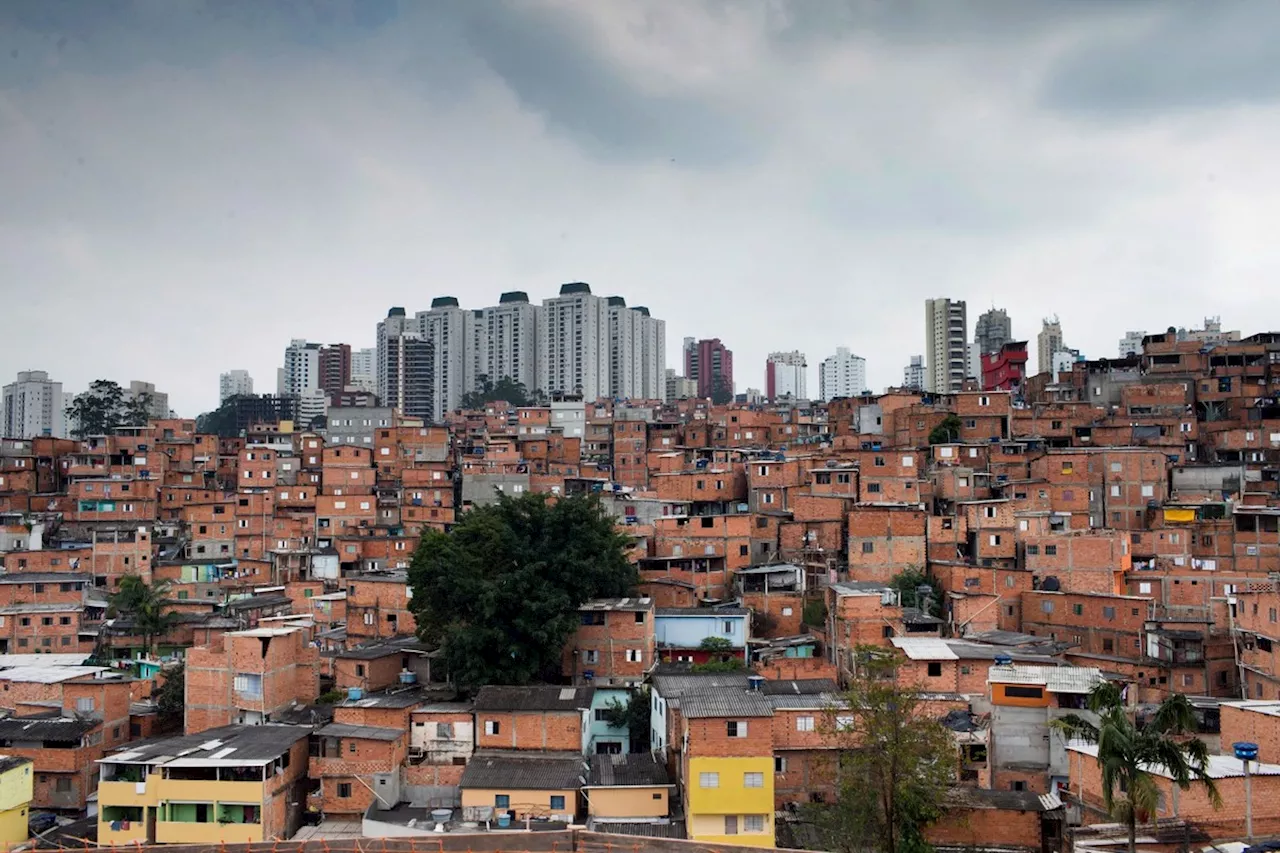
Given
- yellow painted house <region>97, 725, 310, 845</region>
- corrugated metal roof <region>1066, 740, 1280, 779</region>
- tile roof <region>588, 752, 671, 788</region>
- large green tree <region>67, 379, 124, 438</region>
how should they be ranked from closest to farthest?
corrugated metal roof <region>1066, 740, 1280, 779</region>, tile roof <region>588, 752, 671, 788</region>, yellow painted house <region>97, 725, 310, 845</region>, large green tree <region>67, 379, 124, 438</region>

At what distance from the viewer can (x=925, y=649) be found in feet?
80.8

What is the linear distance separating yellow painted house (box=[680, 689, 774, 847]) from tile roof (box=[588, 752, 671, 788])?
5.46 feet

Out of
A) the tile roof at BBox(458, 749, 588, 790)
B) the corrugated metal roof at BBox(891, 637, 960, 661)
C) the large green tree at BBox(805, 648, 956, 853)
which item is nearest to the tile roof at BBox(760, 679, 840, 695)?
the corrugated metal roof at BBox(891, 637, 960, 661)

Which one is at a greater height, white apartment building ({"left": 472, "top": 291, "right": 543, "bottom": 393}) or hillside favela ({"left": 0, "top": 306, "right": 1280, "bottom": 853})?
white apartment building ({"left": 472, "top": 291, "right": 543, "bottom": 393})

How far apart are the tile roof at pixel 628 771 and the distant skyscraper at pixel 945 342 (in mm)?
68204

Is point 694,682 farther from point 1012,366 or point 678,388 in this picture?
point 678,388

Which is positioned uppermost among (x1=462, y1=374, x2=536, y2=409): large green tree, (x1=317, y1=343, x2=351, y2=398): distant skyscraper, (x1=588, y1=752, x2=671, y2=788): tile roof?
(x1=317, y1=343, x2=351, y2=398): distant skyscraper

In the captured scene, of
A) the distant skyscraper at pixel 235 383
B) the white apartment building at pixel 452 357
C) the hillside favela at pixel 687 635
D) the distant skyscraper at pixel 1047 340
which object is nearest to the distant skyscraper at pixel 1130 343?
the distant skyscraper at pixel 1047 340

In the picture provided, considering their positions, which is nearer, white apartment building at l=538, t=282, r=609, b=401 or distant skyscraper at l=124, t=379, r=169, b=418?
distant skyscraper at l=124, t=379, r=169, b=418

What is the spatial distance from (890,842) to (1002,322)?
81755mm

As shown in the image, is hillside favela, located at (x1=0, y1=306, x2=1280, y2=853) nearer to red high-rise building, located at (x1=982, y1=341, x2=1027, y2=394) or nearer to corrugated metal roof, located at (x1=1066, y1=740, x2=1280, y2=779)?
corrugated metal roof, located at (x1=1066, y1=740, x2=1280, y2=779)

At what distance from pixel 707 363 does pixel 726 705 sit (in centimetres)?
10237

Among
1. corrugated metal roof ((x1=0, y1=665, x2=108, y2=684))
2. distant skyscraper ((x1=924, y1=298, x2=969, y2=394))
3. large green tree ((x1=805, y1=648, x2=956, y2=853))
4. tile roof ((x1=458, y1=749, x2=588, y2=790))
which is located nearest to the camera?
large green tree ((x1=805, y1=648, x2=956, y2=853))

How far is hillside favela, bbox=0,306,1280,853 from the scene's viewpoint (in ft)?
65.2
